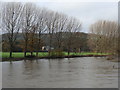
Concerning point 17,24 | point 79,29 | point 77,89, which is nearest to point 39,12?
point 17,24

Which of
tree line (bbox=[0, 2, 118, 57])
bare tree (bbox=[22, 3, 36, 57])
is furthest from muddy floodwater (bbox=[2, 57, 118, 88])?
bare tree (bbox=[22, 3, 36, 57])

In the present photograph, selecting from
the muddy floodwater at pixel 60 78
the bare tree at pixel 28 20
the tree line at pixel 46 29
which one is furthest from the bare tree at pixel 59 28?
the muddy floodwater at pixel 60 78

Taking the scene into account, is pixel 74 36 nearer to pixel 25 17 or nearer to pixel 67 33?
pixel 67 33

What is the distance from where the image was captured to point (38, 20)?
4894cm

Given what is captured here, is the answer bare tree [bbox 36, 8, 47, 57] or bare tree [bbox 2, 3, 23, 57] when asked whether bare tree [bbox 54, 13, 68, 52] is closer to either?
bare tree [bbox 36, 8, 47, 57]

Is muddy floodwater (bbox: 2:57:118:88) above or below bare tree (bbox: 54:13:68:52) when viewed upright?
below

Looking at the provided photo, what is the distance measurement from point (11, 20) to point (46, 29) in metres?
12.1

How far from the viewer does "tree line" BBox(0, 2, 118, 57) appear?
4241 centimetres

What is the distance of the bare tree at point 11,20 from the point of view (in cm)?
4188

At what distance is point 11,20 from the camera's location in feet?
139

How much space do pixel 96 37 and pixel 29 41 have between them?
28.8 m

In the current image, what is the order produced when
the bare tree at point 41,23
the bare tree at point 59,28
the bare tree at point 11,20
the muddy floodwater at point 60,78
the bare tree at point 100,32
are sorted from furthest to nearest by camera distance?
the bare tree at point 100,32 < the bare tree at point 59,28 < the bare tree at point 41,23 < the bare tree at point 11,20 < the muddy floodwater at point 60,78

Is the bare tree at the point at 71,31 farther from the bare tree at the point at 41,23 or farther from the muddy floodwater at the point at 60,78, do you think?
the muddy floodwater at the point at 60,78

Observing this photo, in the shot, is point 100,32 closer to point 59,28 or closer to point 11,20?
point 59,28
